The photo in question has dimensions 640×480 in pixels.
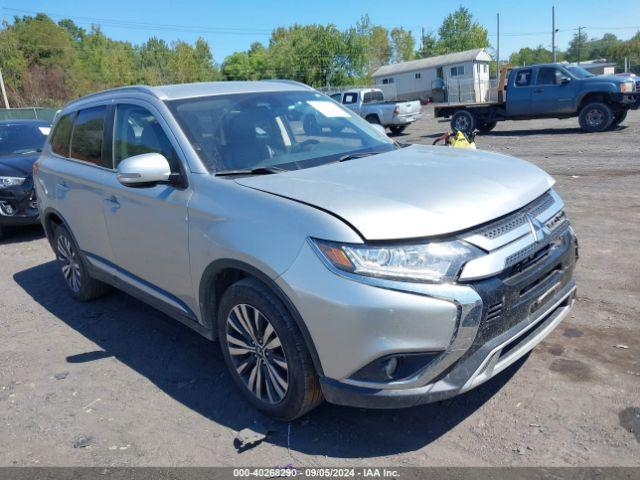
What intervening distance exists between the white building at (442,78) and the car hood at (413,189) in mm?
45949

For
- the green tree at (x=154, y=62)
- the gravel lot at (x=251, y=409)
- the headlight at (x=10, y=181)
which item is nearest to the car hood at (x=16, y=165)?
the headlight at (x=10, y=181)

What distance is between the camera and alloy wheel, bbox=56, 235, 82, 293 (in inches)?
204

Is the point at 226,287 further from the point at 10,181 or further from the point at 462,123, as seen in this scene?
the point at 462,123

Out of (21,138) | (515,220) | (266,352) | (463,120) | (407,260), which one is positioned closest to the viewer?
(407,260)

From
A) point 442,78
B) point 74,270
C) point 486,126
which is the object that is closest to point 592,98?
A: point 486,126

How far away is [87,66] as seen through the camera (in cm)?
7644

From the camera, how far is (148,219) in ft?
12.1

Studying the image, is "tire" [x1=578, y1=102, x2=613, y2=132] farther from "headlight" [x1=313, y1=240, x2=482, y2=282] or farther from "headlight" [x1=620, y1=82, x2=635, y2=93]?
"headlight" [x1=313, y1=240, x2=482, y2=282]

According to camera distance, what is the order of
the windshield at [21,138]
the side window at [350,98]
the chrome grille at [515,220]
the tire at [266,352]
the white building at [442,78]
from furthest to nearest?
the white building at [442,78] < the side window at [350,98] < the windshield at [21,138] < the tire at [266,352] < the chrome grille at [515,220]

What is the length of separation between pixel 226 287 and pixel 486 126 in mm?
18537

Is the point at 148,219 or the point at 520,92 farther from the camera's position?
the point at 520,92

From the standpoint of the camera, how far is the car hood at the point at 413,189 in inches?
101

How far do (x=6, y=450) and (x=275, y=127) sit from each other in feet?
8.61

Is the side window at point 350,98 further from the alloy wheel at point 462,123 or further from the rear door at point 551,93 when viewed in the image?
the rear door at point 551,93
